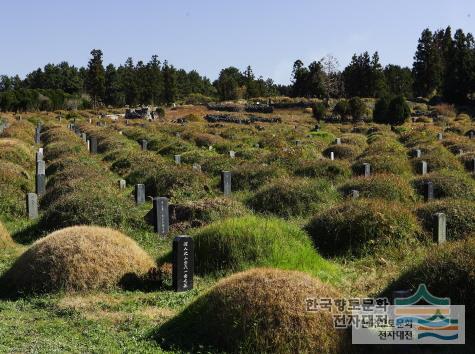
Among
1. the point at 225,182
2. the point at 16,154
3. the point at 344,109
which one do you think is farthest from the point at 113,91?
the point at 225,182

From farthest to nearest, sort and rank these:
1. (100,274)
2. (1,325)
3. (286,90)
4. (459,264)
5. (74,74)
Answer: (286,90) → (74,74) → (100,274) → (459,264) → (1,325)

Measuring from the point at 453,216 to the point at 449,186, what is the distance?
4.45 metres

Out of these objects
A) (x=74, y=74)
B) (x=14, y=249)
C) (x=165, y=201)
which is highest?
(x=74, y=74)

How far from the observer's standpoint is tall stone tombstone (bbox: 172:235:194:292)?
362 inches

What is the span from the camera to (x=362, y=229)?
1198 cm

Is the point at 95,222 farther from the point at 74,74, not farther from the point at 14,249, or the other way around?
the point at 74,74

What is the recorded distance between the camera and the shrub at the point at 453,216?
12301 mm

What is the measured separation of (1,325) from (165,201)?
6.17 meters

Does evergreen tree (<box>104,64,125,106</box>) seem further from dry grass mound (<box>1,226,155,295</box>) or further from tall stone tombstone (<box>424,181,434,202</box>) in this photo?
dry grass mound (<box>1,226,155,295</box>)

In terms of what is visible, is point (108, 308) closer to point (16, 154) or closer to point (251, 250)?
point (251, 250)

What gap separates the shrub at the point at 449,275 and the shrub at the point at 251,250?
5.65ft

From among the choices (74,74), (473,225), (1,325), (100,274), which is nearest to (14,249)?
(100,274)

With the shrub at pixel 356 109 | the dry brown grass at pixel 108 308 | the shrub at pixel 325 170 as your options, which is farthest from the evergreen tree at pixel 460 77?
the dry brown grass at pixel 108 308

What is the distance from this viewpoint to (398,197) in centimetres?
1585
